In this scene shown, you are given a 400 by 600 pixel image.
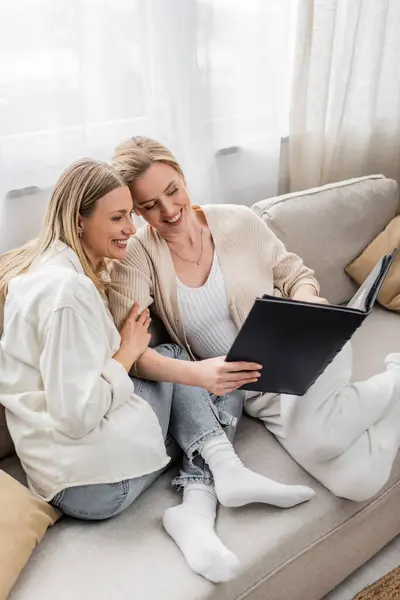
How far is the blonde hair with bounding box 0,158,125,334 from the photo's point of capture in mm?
1429

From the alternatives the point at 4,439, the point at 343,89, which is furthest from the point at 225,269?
the point at 343,89

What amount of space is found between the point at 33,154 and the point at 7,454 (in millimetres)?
765

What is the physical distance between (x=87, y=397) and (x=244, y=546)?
0.43m

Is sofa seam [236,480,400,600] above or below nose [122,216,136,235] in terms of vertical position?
below

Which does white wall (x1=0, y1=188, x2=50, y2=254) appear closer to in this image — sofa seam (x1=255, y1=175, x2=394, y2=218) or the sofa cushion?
the sofa cushion

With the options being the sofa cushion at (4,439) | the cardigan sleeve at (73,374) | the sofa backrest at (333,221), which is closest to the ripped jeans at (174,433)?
the cardigan sleeve at (73,374)

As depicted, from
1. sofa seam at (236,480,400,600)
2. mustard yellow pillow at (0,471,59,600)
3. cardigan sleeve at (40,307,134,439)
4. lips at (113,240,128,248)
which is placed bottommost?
sofa seam at (236,480,400,600)

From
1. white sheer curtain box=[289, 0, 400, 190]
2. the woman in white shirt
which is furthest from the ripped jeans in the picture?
white sheer curtain box=[289, 0, 400, 190]

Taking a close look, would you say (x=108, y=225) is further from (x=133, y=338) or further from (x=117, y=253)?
(x=133, y=338)

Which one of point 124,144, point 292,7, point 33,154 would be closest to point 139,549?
point 124,144

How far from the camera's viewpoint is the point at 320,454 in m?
1.46

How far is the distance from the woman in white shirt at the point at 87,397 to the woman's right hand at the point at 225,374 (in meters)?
0.11

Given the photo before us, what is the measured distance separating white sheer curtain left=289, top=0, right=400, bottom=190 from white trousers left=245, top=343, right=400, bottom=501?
1.12 m

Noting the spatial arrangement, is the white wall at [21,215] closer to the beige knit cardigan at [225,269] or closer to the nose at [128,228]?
the beige knit cardigan at [225,269]
